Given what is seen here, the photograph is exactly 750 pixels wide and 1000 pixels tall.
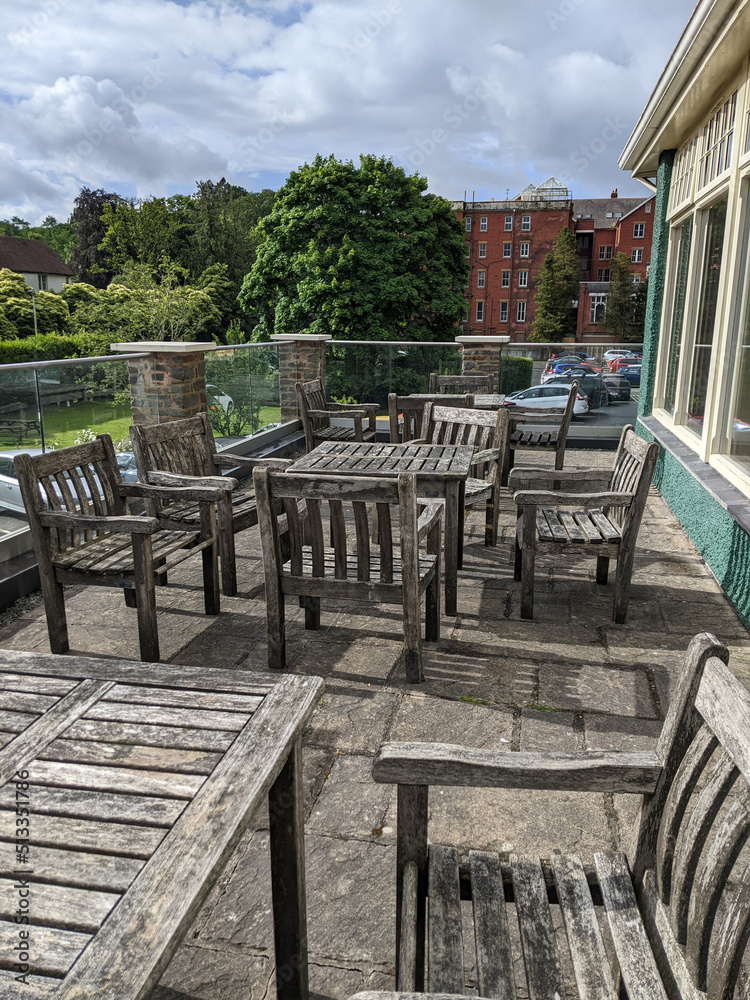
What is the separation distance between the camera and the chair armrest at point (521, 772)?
150cm

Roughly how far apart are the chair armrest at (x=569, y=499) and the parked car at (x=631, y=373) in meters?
5.85

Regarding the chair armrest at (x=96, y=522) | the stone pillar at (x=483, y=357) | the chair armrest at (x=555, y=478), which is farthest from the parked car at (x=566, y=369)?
→ the chair armrest at (x=96, y=522)

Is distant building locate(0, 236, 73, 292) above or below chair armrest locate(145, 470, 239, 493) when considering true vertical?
above

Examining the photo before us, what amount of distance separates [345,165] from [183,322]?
9.48m

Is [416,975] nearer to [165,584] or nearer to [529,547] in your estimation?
[529,547]

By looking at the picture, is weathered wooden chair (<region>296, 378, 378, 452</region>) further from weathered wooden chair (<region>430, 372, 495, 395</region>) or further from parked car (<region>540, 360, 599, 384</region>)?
parked car (<region>540, 360, 599, 384</region>)

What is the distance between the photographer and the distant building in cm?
5453

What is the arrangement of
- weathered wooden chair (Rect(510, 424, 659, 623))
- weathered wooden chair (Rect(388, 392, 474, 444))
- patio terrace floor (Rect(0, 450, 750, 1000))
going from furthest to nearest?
weathered wooden chair (Rect(388, 392, 474, 444)) < weathered wooden chair (Rect(510, 424, 659, 623)) < patio terrace floor (Rect(0, 450, 750, 1000))

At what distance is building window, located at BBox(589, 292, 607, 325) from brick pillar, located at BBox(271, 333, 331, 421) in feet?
150

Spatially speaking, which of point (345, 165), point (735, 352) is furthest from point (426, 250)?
point (735, 352)

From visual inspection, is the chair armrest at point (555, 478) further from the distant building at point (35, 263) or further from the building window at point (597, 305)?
the distant building at point (35, 263)

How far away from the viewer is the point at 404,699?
10.5ft

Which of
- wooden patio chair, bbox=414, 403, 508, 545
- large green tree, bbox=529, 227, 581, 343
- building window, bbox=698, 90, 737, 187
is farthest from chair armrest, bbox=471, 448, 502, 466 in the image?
large green tree, bbox=529, 227, 581, 343

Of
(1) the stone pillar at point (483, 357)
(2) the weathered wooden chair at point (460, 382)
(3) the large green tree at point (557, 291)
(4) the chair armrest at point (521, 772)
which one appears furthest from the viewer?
(3) the large green tree at point (557, 291)
